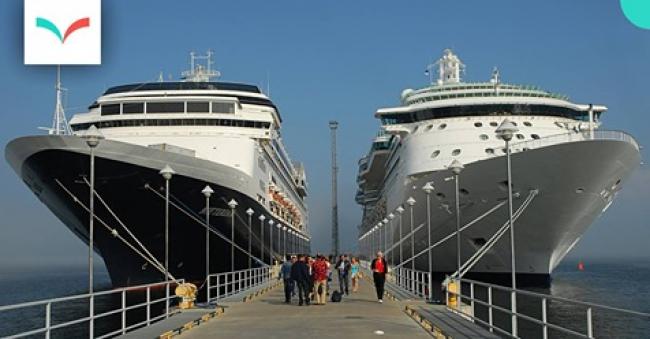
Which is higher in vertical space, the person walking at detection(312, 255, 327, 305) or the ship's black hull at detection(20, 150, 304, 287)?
the ship's black hull at detection(20, 150, 304, 287)

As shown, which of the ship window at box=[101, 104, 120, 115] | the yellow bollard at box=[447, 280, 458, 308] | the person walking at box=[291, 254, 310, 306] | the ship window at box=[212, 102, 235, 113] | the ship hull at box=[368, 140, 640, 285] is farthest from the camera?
the ship window at box=[212, 102, 235, 113]

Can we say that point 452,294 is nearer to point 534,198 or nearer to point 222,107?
point 534,198

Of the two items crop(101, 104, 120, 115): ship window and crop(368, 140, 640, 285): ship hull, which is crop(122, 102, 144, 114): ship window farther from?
crop(368, 140, 640, 285): ship hull

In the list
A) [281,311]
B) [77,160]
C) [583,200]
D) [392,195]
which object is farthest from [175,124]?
[281,311]

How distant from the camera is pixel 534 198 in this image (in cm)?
3169

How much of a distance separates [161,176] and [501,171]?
528 inches

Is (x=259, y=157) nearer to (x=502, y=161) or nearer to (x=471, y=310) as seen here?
(x=502, y=161)

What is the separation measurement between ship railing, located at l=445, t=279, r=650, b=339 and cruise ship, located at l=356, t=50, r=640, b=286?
6.77ft

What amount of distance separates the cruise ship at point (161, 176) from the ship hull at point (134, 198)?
1.7 inches

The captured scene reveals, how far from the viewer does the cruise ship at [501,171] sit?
30531 millimetres

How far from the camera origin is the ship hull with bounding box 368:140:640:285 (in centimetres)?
3009

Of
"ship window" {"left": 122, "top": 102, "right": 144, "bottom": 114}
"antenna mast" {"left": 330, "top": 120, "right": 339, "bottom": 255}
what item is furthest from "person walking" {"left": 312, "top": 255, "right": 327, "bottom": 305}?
"antenna mast" {"left": 330, "top": 120, "right": 339, "bottom": 255}

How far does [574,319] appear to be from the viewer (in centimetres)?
2792

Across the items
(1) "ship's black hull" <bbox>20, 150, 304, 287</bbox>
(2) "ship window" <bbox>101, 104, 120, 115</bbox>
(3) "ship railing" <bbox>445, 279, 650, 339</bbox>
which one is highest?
(2) "ship window" <bbox>101, 104, 120, 115</bbox>
